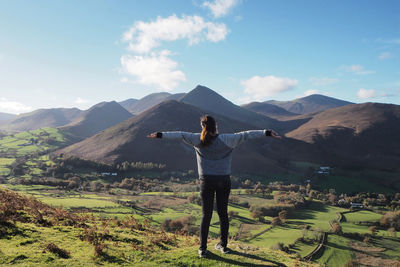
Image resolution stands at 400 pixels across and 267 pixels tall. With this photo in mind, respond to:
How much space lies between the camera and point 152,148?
5335 inches

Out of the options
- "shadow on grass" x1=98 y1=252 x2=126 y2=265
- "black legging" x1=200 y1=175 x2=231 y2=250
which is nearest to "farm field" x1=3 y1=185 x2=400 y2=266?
"shadow on grass" x1=98 y1=252 x2=126 y2=265

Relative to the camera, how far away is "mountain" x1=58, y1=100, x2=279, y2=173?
127000 millimetres

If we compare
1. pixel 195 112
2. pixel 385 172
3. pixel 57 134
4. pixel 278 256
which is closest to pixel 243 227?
pixel 278 256

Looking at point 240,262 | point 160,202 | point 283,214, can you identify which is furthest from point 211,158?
point 160,202

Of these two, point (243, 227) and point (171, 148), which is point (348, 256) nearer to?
point (243, 227)

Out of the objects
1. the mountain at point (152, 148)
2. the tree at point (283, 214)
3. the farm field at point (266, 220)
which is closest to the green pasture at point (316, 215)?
the farm field at point (266, 220)

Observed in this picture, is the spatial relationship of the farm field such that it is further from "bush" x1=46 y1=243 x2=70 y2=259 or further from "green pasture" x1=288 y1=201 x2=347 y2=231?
"bush" x1=46 y1=243 x2=70 y2=259

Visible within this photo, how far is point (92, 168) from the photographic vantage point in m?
111

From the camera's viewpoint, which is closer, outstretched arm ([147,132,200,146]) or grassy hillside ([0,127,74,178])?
outstretched arm ([147,132,200,146])

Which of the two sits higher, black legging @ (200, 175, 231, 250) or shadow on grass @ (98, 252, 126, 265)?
black legging @ (200, 175, 231, 250)

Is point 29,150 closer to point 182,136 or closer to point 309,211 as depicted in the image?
point 309,211

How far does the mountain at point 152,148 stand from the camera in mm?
127000

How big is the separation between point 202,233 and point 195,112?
183 meters

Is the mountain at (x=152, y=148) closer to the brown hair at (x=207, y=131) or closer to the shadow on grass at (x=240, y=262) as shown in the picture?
the shadow on grass at (x=240, y=262)
